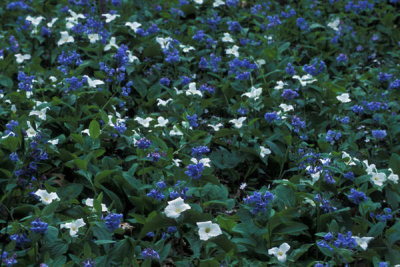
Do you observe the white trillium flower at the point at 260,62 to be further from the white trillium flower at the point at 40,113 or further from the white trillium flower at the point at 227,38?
the white trillium flower at the point at 40,113

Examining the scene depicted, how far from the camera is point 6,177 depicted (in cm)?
335

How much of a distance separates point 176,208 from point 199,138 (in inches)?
51.4

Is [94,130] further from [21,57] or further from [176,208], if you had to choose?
[21,57]

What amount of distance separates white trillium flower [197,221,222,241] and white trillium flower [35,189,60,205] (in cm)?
Result: 95

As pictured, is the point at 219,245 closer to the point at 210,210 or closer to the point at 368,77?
the point at 210,210

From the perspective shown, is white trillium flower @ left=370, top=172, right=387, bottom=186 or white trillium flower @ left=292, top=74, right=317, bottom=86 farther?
white trillium flower @ left=292, top=74, right=317, bottom=86

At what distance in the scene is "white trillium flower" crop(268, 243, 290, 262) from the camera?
2715 mm

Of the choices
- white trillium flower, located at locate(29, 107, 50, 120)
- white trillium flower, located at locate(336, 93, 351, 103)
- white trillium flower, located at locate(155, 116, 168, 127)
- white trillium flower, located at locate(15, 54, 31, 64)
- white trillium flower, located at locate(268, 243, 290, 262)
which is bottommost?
white trillium flower, located at locate(268, 243, 290, 262)

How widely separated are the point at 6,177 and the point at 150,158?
0.98 meters

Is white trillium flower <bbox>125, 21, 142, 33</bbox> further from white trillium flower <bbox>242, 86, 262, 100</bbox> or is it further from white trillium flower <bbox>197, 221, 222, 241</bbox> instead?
white trillium flower <bbox>197, 221, 222, 241</bbox>

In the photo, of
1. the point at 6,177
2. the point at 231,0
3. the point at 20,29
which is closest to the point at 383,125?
the point at 231,0

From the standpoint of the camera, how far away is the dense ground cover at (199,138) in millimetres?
2805

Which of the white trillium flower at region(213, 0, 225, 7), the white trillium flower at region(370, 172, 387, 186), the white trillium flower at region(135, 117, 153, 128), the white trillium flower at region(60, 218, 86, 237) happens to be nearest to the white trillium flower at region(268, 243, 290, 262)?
the white trillium flower at region(370, 172, 387, 186)

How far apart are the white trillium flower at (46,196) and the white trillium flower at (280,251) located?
1.32 m
